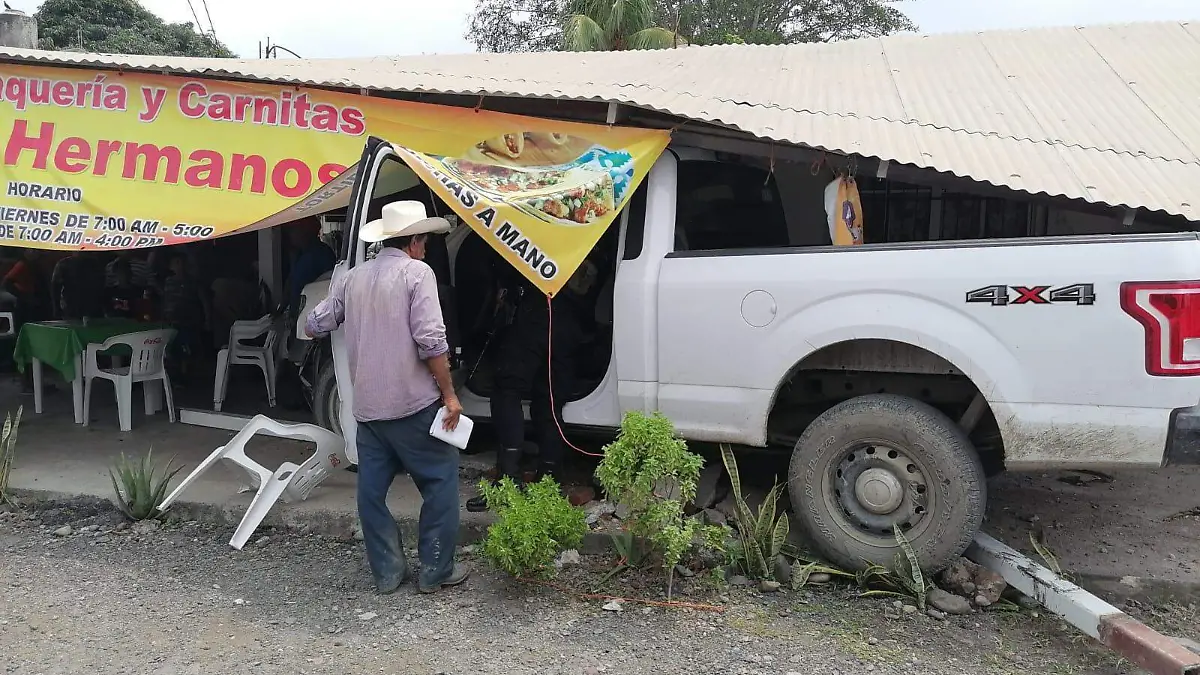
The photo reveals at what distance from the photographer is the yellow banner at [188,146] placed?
4.74m

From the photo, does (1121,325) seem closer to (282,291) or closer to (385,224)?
(385,224)

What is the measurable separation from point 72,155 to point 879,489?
4.87 metres

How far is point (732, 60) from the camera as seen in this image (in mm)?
6340

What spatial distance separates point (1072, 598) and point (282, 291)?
330 inches

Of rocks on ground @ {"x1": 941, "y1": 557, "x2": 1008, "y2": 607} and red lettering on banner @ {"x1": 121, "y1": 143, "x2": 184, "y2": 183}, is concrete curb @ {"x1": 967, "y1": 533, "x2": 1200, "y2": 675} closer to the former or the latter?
rocks on ground @ {"x1": 941, "y1": 557, "x2": 1008, "y2": 607}

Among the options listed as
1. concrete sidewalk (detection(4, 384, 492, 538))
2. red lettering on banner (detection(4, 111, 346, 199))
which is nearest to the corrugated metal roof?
red lettering on banner (detection(4, 111, 346, 199))

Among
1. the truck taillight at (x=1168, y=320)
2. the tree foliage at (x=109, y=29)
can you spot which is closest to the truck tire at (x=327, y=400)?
the truck taillight at (x=1168, y=320)

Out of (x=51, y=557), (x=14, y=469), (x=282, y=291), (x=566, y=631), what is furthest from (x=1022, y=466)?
(x=282, y=291)

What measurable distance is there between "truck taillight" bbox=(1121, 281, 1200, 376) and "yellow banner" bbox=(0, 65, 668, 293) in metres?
2.48

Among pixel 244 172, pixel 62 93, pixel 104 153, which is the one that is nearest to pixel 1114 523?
pixel 244 172

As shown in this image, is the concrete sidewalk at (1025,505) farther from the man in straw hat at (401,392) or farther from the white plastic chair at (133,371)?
the man in straw hat at (401,392)

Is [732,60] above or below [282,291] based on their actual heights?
above

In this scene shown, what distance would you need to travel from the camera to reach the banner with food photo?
3.89 m

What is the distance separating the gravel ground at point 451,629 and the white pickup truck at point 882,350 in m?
0.45
